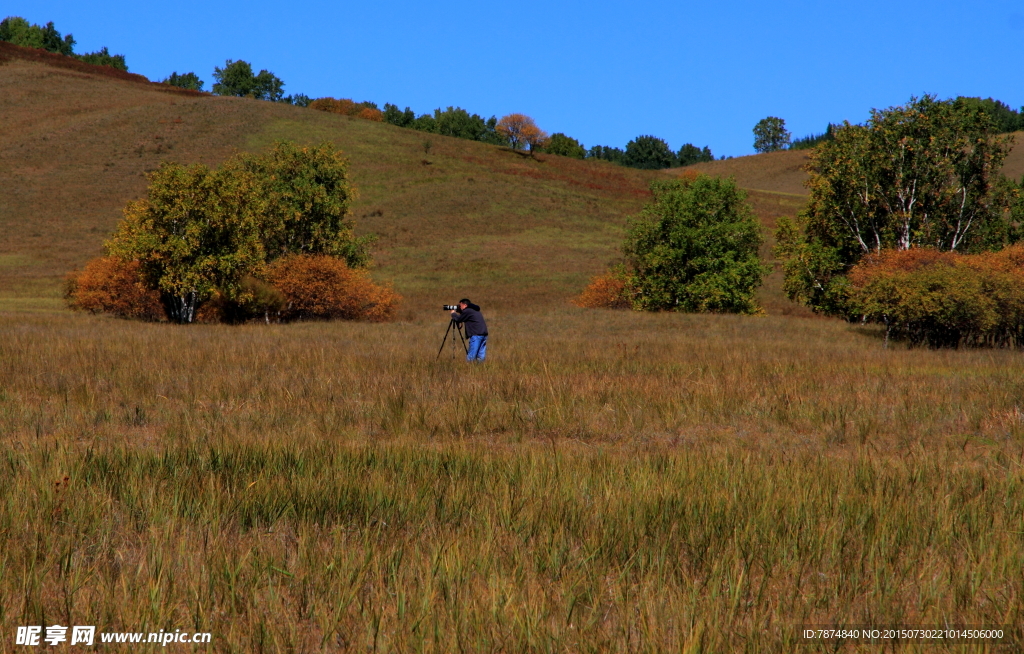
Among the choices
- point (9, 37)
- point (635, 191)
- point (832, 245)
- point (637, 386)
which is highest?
point (9, 37)

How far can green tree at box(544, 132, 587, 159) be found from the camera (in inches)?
5674

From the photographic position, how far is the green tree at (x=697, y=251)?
4319 cm

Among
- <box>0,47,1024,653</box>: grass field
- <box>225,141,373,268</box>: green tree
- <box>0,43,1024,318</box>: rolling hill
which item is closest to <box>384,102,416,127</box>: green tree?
<box>0,43,1024,318</box>: rolling hill

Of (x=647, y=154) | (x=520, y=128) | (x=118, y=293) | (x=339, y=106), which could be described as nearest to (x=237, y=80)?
(x=339, y=106)

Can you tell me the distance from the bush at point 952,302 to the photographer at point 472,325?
596 inches

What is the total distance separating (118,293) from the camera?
36.8m

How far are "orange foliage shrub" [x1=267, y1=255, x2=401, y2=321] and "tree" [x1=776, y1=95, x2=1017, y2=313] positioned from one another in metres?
20.5

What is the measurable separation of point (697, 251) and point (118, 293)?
29.1 meters

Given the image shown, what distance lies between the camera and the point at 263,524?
5.01 m

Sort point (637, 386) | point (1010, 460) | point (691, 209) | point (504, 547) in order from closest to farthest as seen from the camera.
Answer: point (504, 547), point (1010, 460), point (637, 386), point (691, 209)

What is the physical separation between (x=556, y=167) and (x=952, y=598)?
105676 millimetres

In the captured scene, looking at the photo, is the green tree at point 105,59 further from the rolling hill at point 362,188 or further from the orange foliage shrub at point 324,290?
the orange foliage shrub at point 324,290

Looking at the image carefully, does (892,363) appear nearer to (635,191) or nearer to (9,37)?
(635,191)

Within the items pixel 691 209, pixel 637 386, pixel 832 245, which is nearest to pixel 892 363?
pixel 637 386
